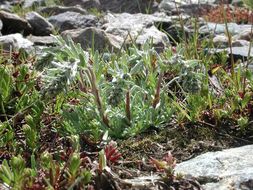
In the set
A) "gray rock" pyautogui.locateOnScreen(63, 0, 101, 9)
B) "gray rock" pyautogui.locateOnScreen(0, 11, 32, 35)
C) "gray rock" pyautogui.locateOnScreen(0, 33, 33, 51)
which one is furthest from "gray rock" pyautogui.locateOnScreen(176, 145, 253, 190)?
"gray rock" pyautogui.locateOnScreen(63, 0, 101, 9)

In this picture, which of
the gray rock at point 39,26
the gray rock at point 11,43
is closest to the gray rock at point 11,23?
the gray rock at point 39,26

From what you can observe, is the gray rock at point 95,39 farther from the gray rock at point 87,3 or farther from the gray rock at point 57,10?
the gray rock at point 87,3

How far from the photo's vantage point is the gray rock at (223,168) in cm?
251

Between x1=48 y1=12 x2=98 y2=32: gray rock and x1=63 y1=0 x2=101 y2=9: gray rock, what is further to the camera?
x1=63 y1=0 x2=101 y2=9: gray rock

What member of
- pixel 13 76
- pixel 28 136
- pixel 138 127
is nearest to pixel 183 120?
pixel 138 127

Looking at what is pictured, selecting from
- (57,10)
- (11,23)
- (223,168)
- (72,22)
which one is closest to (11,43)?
(11,23)

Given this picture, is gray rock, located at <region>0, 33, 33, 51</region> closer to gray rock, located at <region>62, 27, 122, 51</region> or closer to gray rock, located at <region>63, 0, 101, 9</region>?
gray rock, located at <region>62, 27, 122, 51</region>

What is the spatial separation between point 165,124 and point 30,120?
929 millimetres

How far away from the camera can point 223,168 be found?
2717 mm

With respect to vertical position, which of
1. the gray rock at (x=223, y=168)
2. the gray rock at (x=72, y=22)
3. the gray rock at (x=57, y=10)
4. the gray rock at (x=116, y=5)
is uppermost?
the gray rock at (x=223, y=168)

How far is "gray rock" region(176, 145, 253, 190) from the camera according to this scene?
251 centimetres

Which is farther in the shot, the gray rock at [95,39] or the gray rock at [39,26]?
the gray rock at [39,26]

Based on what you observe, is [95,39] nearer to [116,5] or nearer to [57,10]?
[57,10]

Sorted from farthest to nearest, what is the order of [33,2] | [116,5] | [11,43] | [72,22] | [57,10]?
[116,5], [33,2], [57,10], [72,22], [11,43]
